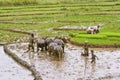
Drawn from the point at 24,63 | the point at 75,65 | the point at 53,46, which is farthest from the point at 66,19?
the point at 75,65

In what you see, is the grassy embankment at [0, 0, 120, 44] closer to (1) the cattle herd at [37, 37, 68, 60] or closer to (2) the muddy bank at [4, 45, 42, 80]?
(1) the cattle herd at [37, 37, 68, 60]

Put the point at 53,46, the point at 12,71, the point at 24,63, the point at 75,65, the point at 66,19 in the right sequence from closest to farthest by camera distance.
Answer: the point at 12,71 → the point at 75,65 → the point at 24,63 → the point at 53,46 → the point at 66,19

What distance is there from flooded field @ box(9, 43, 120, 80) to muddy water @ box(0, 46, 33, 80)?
58cm

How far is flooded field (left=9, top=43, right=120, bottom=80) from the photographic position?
47.0 feet

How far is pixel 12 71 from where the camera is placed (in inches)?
618

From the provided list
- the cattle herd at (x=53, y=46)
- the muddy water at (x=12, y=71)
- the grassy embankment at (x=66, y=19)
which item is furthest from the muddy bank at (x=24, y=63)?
the grassy embankment at (x=66, y=19)

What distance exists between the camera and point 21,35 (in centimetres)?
2659

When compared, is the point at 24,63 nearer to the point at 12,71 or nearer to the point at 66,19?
the point at 12,71

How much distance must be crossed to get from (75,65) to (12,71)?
2.82m

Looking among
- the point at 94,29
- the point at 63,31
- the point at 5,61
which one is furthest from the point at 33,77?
the point at 63,31

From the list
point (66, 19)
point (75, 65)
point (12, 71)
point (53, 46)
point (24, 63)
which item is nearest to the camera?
point (12, 71)

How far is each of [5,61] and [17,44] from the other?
16.4 ft

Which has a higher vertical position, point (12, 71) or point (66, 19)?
point (12, 71)

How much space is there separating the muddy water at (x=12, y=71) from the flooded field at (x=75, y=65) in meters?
0.58
